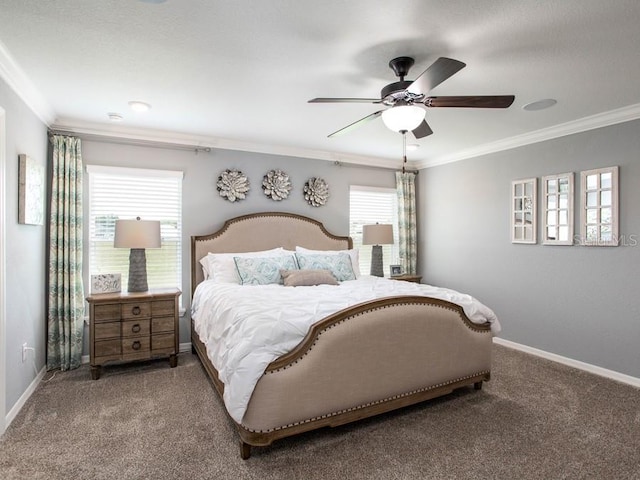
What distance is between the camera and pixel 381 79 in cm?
271

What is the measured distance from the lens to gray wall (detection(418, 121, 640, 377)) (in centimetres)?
336

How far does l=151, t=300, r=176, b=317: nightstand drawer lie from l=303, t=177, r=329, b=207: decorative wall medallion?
217cm

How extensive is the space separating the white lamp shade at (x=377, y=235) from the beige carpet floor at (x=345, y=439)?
2.19 meters

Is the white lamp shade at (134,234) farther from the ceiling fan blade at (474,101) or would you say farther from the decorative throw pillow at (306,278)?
the ceiling fan blade at (474,101)

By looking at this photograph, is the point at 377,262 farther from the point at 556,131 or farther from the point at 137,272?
the point at 137,272

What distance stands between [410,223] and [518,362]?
2.49m

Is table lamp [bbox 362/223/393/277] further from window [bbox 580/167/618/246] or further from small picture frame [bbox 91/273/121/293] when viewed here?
small picture frame [bbox 91/273/121/293]

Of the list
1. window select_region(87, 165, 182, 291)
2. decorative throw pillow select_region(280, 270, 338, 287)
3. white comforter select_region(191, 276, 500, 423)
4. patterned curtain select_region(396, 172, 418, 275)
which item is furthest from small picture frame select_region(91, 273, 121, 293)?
patterned curtain select_region(396, 172, 418, 275)

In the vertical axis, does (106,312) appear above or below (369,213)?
below

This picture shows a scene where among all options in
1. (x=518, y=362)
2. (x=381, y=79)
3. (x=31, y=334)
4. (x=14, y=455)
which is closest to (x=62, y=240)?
(x=31, y=334)

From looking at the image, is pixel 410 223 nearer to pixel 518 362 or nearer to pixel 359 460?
pixel 518 362

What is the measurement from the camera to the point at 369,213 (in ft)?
18.1

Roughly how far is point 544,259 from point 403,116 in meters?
2.76

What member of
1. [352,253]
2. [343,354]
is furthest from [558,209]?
[343,354]
